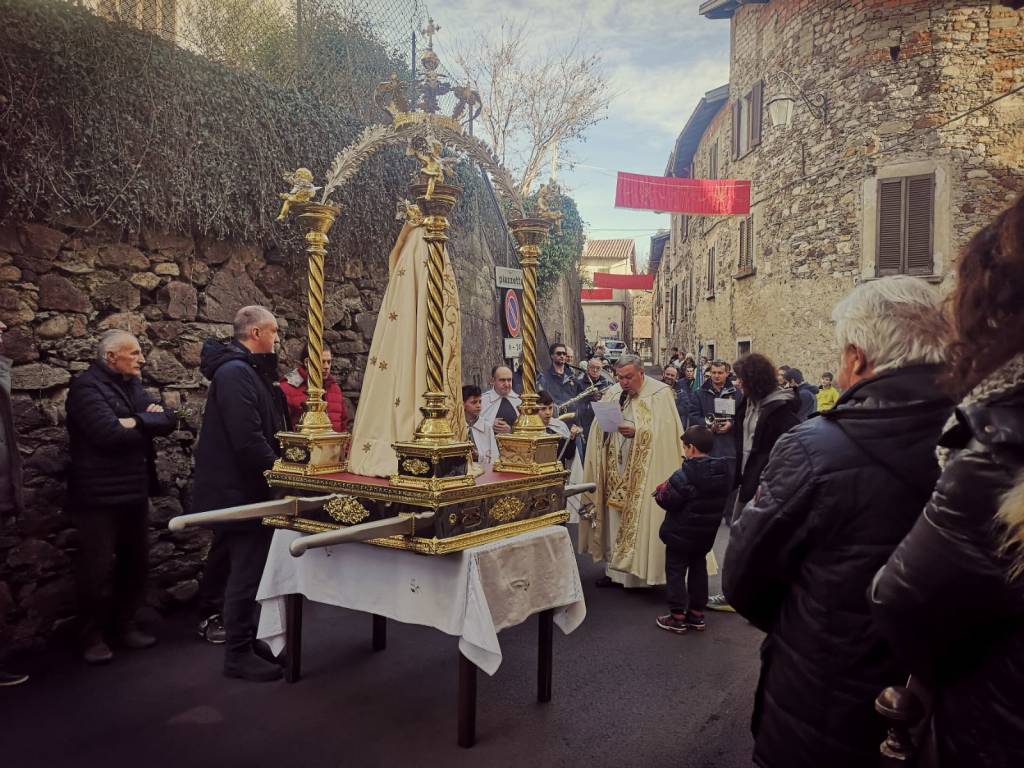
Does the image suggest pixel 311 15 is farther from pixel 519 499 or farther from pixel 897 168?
pixel 897 168

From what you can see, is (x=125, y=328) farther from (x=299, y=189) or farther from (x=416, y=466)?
(x=416, y=466)

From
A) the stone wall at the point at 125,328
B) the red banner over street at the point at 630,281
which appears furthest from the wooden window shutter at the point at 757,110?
the red banner over street at the point at 630,281

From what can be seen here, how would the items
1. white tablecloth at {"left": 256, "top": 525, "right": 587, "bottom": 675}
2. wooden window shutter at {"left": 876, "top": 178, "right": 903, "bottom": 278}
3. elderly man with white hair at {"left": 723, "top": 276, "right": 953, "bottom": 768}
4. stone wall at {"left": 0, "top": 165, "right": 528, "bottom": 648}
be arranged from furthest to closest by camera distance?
wooden window shutter at {"left": 876, "top": 178, "right": 903, "bottom": 278}
stone wall at {"left": 0, "top": 165, "right": 528, "bottom": 648}
white tablecloth at {"left": 256, "top": 525, "right": 587, "bottom": 675}
elderly man with white hair at {"left": 723, "top": 276, "right": 953, "bottom": 768}

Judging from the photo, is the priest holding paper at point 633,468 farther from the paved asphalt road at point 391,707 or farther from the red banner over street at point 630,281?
the red banner over street at point 630,281

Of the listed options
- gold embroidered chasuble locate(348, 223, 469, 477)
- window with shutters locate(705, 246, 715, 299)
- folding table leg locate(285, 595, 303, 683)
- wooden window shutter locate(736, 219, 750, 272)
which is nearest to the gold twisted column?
gold embroidered chasuble locate(348, 223, 469, 477)

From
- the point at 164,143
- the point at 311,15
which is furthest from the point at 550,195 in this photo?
the point at 311,15

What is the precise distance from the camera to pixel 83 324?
14.3 ft

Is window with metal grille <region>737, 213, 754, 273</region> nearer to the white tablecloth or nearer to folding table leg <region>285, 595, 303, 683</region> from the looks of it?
the white tablecloth

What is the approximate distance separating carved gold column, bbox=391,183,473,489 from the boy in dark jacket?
74.8 inches

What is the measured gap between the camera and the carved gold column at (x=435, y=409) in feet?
9.72

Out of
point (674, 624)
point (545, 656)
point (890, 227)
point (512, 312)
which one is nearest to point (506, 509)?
point (545, 656)

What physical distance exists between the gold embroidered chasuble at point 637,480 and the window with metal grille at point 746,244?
10.7 metres

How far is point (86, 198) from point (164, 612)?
2.67 m

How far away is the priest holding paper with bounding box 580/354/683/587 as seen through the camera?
5242 millimetres
